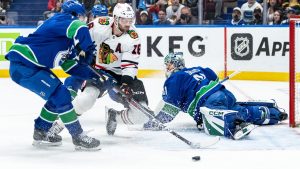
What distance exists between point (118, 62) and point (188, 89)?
731 mm

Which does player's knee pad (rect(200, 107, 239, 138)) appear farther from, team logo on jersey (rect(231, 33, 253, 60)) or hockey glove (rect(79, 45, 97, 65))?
team logo on jersey (rect(231, 33, 253, 60))

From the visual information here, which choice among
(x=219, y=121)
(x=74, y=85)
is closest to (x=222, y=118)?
(x=219, y=121)

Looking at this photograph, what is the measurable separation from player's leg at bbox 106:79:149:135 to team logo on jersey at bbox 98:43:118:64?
0.91 ft

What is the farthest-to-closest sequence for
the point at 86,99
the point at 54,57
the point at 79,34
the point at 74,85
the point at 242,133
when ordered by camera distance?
the point at 74,85 → the point at 86,99 → the point at 242,133 → the point at 54,57 → the point at 79,34

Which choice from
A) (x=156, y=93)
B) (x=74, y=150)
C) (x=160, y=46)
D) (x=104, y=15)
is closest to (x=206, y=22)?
(x=160, y=46)

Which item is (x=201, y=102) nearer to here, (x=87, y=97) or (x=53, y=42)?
(x=87, y=97)

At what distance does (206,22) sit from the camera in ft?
32.9

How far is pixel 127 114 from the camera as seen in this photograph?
5352 mm

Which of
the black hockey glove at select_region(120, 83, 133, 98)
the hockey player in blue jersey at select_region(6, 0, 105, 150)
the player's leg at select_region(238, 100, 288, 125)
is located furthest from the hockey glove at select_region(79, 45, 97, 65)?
the player's leg at select_region(238, 100, 288, 125)

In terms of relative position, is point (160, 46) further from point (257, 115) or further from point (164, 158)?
point (164, 158)

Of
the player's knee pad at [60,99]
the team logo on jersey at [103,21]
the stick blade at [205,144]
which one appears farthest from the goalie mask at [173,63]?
the player's knee pad at [60,99]

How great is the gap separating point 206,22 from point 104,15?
405 centimetres

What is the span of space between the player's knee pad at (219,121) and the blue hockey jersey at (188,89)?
0.45 ft

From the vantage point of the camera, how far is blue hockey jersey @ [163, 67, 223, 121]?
5258 millimetres
